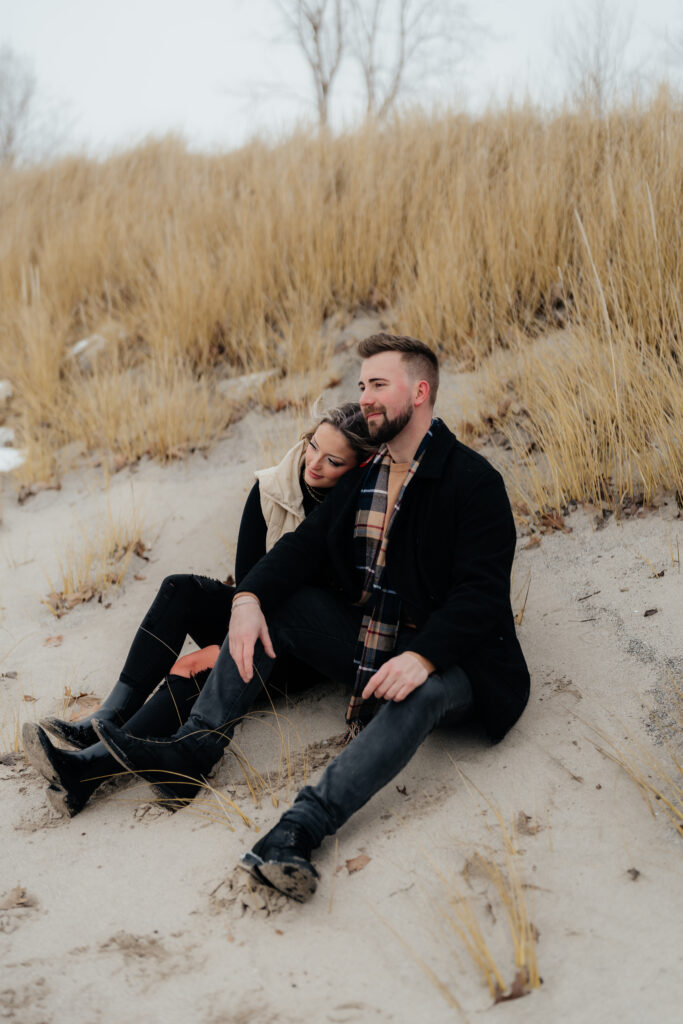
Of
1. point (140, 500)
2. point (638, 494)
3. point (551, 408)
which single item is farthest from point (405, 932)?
point (140, 500)

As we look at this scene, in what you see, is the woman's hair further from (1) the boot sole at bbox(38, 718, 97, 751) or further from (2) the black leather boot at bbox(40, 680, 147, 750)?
(1) the boot sole at bbox(38, 718, 97, 751)

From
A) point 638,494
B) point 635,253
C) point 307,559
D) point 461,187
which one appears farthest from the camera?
point 461,187

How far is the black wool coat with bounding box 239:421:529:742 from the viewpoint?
276 cm

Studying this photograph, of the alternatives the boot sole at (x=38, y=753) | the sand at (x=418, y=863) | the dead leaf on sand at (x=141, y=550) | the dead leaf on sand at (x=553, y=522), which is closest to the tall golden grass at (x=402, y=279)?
the dead leaf on sand at (x=553, y=522)

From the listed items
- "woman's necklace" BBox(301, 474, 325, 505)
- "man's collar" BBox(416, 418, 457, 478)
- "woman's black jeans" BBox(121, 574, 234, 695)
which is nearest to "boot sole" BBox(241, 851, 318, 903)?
"woman's black jeans" BBox(121, 574, 234, 695)

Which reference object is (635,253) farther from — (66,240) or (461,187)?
(66,240)

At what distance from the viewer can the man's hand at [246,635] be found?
117 inches

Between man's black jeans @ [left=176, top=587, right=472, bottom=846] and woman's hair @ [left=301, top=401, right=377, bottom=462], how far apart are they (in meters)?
0.63

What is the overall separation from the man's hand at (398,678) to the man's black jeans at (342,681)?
6cm

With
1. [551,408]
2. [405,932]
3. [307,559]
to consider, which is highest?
[551,408]

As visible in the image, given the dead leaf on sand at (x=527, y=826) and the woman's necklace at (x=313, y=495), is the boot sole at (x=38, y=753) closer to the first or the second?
the woman's necklace at (x=313, y=495)

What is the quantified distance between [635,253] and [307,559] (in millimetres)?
3373

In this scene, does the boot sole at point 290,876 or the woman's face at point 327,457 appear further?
the woman's face at point 327,457

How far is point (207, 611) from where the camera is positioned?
349 cm
